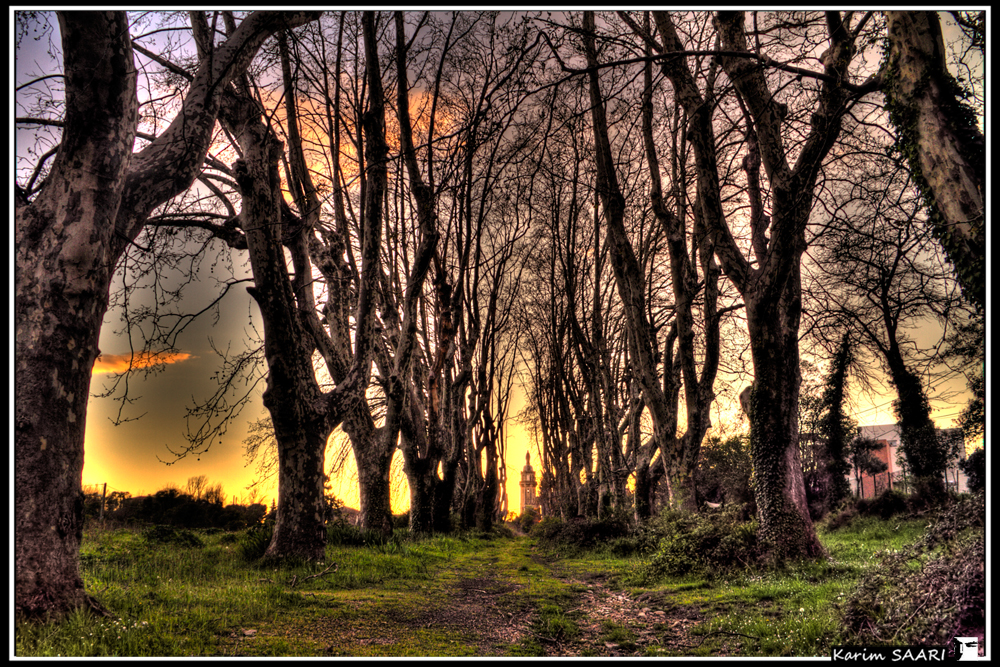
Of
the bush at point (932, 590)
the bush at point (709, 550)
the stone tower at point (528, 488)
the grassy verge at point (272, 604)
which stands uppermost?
the bush at point (932, 590)

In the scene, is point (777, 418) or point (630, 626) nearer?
point (630, 626)

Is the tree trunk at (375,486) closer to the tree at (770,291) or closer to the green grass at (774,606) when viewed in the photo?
the green grass at (774,606)

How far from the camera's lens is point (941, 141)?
3686mm

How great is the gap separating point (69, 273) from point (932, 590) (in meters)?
5.99

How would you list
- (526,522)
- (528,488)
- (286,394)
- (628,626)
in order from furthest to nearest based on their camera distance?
1. (528,488)
2. (526,522)
3. (286,394)
4. (628,626)

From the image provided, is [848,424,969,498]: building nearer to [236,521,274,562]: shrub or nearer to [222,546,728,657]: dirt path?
[222,546,728,657]: dirt path

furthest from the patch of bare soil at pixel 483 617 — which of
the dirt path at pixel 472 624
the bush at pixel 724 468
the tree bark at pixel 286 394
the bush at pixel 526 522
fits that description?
the bush at pixel 724 468

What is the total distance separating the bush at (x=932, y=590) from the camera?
275 centimetres

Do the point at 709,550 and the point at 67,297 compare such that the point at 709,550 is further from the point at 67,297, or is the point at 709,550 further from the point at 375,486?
the point at 67,297

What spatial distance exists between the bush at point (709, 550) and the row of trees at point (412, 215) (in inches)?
16.2

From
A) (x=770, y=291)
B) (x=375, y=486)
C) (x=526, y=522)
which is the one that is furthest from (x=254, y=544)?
(x=526, y=522)

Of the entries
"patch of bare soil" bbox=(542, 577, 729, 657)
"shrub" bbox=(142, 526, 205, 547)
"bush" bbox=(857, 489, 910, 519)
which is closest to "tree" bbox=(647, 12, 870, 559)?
"patch of bare soil" bbox=(542, 577, 729, 657)

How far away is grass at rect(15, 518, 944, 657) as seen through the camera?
11.2 ft

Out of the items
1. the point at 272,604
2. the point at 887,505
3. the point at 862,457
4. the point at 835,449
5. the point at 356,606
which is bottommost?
the point at 887,505
